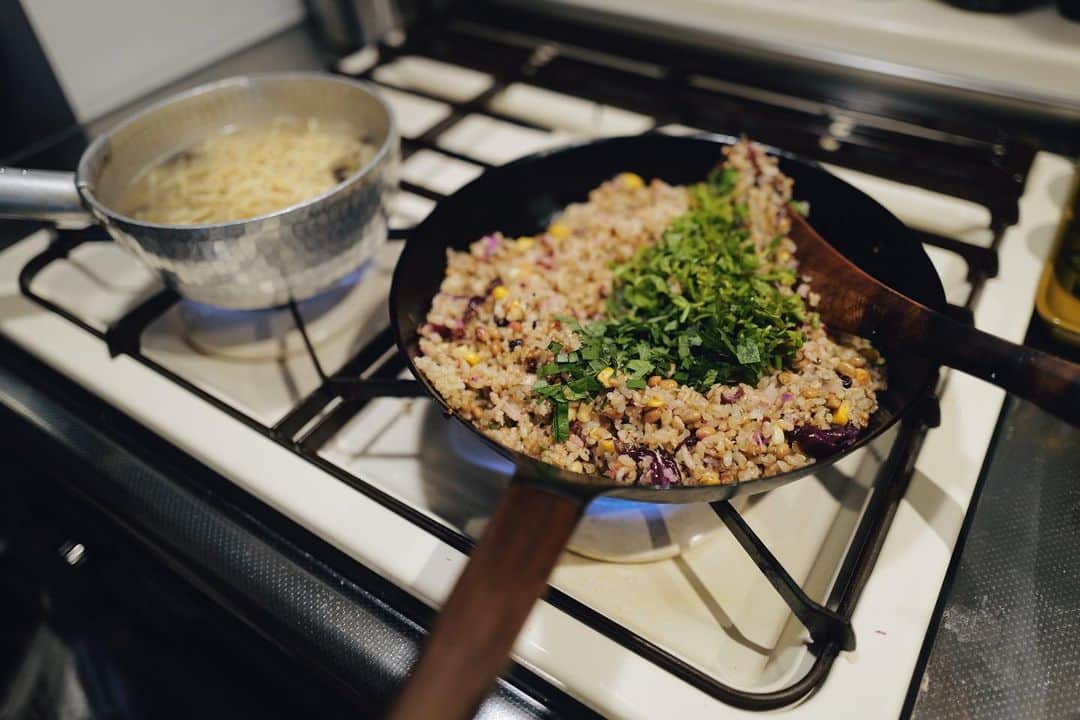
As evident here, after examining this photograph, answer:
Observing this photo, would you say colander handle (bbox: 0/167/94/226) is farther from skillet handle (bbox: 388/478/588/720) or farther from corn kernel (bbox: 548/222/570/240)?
Result: skillet handle (bbox: 388/478/588/720)

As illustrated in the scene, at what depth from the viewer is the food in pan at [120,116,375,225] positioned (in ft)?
3.32

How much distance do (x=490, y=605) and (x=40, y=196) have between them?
775 mm

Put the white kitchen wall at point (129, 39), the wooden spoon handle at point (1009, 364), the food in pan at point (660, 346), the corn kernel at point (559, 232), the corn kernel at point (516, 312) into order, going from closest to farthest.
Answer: the wooden spoon handle at point (1009, 364)
the food in pan at point (660, 346)
the corn kernel at point (516, 312)
the corn kernel at point (559, 232)
the white kitchen wall at point (129, 39)

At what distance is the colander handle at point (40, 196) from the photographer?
86cm

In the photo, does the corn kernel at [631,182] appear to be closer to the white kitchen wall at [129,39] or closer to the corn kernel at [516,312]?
the corn kernel at [516,312]

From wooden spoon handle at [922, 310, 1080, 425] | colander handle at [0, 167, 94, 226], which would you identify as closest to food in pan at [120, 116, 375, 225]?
colander handle at [0, 167, 94, 226]

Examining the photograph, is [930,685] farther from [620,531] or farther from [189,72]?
[189,72]

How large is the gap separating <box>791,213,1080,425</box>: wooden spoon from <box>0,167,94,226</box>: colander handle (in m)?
0.90

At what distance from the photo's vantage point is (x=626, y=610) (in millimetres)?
753

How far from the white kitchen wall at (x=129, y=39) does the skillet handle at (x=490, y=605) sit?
4.18 ft

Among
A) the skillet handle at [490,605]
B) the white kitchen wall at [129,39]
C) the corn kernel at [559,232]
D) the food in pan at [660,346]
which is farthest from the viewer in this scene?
the white kitchen wall at [129,39]

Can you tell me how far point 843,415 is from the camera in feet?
2.40

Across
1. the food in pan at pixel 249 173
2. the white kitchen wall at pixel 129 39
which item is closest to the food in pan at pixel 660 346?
the food in pan at pixel 249 173

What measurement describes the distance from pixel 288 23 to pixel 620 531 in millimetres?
1516
